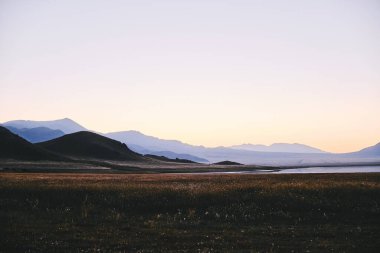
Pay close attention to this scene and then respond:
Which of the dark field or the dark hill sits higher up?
the dark hill

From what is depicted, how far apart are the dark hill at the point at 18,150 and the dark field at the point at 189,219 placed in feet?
451

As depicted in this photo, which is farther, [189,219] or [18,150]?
[18,150]

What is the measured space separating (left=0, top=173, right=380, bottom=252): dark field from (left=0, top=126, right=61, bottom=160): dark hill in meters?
138

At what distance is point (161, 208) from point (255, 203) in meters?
8.48

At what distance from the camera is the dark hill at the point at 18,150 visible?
17175 centimetres

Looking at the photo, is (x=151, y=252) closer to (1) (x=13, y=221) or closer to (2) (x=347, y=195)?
(1) (x=13, y=221)

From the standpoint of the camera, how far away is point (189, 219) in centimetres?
3022

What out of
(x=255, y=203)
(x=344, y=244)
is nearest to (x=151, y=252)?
(x=344, y=244)

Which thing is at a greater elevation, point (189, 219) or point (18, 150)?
point (18, 150)

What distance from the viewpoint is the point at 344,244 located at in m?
21.6

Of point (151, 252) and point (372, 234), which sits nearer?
point (151, 252)

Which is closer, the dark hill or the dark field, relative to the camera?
the dark field

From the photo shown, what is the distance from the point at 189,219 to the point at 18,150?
6655 inches

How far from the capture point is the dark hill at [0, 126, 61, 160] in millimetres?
171750
